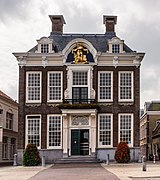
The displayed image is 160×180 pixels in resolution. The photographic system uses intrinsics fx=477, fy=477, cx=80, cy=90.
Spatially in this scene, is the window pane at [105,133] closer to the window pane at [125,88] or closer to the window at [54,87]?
the window pane at [125,88]

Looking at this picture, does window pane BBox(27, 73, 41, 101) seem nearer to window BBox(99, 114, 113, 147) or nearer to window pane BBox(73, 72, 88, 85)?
window pane BBox(73, 72, 88, 85)

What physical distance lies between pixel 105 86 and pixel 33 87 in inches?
261

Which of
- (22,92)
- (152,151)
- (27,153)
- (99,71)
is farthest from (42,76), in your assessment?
(152,151)

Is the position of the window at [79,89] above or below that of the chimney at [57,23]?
below

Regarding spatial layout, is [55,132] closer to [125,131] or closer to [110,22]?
[125,131]

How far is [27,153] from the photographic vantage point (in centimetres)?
3925

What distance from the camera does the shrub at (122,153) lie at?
3956 cm

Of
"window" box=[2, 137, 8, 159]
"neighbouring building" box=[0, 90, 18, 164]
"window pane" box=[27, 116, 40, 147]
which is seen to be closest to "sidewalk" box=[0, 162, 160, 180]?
"window pane" box=[27, 116, 40, 147]

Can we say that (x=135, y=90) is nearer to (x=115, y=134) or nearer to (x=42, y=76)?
(x=115, y=134)

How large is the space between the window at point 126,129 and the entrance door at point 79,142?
3099 millimetres

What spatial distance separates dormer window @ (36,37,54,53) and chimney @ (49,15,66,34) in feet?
12.8

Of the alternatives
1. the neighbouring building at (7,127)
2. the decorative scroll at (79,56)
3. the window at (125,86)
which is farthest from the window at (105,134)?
the neighbouring building at (7,127)

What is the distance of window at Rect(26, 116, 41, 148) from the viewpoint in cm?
4338

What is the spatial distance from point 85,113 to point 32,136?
5324 millimetres
